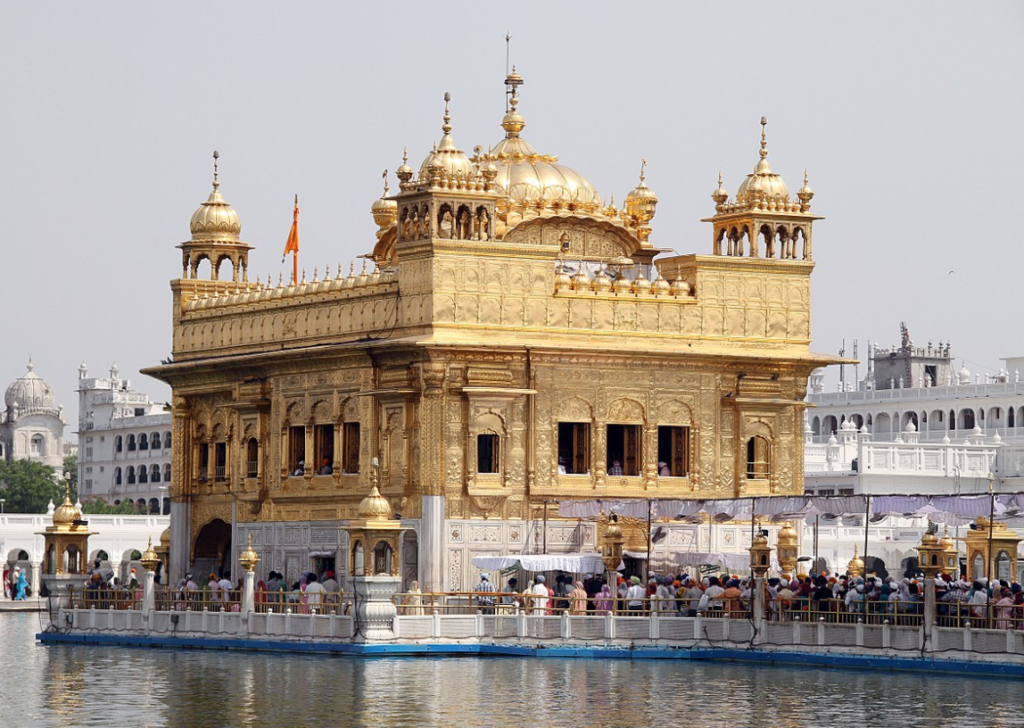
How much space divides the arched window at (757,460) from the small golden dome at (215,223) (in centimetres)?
1161

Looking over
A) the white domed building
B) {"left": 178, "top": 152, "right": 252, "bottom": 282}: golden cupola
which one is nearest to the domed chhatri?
the white domed building

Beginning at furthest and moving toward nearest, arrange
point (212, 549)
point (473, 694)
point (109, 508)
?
point (109, 508) → point (212, 549) → point (473, 694)

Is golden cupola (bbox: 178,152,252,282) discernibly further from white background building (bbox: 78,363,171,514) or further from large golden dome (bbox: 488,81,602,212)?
white background building (bbox: 78,363,171,514)

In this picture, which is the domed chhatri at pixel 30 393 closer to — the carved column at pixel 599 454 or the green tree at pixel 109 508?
the green tree at pixel 109 508

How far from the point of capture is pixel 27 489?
119 meters

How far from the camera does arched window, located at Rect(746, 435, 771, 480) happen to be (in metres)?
43.0

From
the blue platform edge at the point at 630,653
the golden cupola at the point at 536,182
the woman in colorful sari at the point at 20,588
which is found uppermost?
the golden cupola at the point at 536,182

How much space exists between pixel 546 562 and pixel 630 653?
169 inches

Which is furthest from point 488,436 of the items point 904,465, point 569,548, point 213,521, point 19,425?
point 19,425

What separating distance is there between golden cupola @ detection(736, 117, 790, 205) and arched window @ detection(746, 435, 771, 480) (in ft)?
13.9

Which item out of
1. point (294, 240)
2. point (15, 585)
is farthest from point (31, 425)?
point (294, 240)

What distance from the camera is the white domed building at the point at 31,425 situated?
487 ft

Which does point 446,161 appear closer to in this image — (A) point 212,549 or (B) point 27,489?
(A) point 212,549

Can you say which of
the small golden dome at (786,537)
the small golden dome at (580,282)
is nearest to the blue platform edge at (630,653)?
the small golden dome at (786,537)
